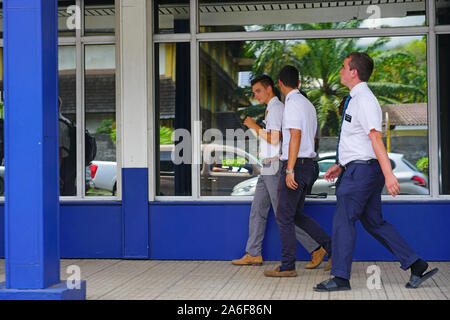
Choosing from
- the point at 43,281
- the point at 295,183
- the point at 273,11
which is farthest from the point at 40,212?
the point at 273,11

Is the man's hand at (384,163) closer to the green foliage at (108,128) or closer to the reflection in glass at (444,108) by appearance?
the reflection in glass at (444,108)

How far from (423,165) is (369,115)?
7.97 feet

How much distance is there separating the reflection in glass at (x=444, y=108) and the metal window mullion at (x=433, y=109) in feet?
0.23

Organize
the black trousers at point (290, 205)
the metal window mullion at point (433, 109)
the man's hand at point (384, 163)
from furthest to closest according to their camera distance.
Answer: the metal window mullion at point (433, 109)
the black trousers at point (290, 205)
the man's hand at point (384, 163)

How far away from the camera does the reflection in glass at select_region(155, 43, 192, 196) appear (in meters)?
8.02

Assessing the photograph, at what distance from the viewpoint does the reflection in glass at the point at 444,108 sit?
25.2 ft

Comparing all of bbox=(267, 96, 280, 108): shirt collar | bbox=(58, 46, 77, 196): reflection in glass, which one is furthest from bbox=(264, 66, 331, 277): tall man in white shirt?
bbox=(58, 46, 77, 196): reflection in glass

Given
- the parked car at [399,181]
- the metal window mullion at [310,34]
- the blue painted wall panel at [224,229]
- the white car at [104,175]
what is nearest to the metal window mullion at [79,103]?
the white car at [104,175]

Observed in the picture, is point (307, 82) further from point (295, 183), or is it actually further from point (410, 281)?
point (410, 281)

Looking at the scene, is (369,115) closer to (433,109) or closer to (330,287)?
(330,287)

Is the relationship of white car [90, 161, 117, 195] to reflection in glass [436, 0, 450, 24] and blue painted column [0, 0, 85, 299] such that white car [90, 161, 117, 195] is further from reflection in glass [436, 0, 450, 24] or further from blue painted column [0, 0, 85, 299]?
reflection in glass [436, 0, 450, 24]

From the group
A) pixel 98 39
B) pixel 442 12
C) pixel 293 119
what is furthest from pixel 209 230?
pixel 442 12

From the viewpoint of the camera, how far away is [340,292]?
5.89 m
